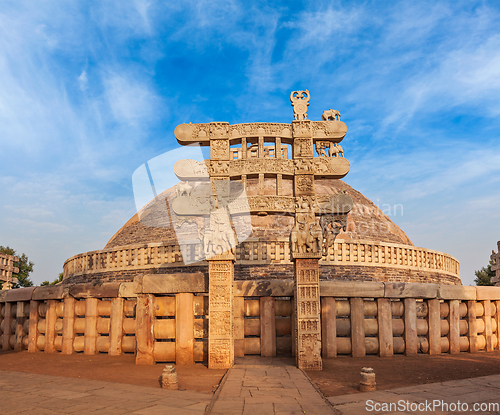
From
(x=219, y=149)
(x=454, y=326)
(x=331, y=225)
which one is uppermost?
(x=219, y=149)

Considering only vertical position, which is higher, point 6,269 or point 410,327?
point 6,269

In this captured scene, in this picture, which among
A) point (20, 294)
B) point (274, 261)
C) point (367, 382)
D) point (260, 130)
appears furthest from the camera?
point (274, 261)

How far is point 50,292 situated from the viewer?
9836mm

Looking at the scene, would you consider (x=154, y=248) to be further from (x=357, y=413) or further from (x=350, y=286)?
(x=357, y=413)

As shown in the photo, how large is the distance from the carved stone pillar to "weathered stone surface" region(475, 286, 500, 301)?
6245mm

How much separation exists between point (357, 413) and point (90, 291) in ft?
22.6

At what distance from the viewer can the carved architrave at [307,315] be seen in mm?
7125

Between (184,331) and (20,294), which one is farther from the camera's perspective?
(20,294)

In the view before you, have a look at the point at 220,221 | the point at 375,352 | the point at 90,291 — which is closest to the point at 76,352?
the point at 90,291

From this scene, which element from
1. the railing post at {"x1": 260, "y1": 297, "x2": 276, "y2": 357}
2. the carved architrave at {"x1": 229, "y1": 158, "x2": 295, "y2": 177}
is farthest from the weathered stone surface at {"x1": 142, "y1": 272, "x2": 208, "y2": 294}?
the carved architrave at {"x1": 229, "y1": 158, "x2": 295, "y2": 177}

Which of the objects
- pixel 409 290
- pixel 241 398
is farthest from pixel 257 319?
pixel 409 290

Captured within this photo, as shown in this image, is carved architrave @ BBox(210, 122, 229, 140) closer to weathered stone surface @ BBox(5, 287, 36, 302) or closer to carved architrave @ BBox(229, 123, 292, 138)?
carved architrave @ BBox(229, 123, 292, 138)

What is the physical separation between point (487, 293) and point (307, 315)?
5255 millimetres

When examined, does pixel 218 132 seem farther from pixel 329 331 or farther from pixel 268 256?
pixel 268 256
